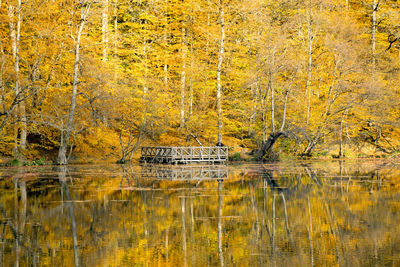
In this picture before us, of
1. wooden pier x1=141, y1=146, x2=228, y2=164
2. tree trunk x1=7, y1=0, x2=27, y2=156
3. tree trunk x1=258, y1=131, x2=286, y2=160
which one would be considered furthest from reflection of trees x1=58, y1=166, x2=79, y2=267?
tree trunk x1=258, y1=131, x2=286, y2=160

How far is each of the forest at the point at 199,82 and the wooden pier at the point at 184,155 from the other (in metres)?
1.15

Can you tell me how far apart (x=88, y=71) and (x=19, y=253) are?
28.0m

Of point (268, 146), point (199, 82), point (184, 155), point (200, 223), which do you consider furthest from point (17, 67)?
point (200, 223)

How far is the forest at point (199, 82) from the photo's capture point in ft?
111

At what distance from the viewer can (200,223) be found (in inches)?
478

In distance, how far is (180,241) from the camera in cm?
1023

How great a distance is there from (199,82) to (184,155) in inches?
340

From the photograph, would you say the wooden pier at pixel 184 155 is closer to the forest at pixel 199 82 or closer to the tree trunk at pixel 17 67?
the forest at pixel 199 82

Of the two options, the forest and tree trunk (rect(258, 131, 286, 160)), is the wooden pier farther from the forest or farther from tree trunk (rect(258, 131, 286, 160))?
tree trunk (rect(258, 131, 286, 160))

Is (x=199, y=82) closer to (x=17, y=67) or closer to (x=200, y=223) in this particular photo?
(x=17, y=67)

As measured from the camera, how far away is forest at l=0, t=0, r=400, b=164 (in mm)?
33938

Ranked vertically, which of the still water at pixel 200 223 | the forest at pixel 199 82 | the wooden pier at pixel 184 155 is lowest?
the still water at pixel 200 223

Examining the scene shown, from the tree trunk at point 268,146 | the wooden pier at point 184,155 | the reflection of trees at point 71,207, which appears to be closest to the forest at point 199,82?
the tree trunk at point 268,146

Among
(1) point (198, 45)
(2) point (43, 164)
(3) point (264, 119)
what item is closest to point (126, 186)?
(2) point (43, 164)
